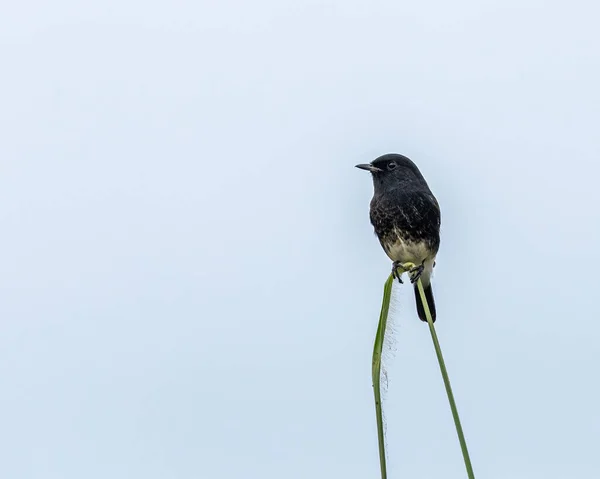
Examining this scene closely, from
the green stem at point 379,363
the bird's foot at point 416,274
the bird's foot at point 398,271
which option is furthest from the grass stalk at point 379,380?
the bird's foot at point 416,274

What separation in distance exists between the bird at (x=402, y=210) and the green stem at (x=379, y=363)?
5.13 meters

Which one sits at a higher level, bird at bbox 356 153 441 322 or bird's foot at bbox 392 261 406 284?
bird at bbox 356 153 441 322

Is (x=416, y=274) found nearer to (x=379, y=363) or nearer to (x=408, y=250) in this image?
(x=408, y=250)

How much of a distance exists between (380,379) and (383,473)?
0.45 m

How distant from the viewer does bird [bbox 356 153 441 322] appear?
890 cm

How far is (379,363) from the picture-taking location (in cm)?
344

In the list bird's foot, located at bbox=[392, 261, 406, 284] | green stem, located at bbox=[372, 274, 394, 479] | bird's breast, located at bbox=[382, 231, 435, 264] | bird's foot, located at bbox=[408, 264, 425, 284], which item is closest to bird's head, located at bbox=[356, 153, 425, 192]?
bird's breast, located at bbox=[382, 231, 435, 264]

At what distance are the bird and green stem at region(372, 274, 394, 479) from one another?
16.8ft

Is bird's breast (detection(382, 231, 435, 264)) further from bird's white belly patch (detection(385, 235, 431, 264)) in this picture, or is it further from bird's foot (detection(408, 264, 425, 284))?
bird's foot (detection(408, 264, 425, 284))

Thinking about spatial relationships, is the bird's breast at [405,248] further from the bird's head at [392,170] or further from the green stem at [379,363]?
the green stem at [379,363]

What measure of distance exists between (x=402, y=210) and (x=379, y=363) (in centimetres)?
553

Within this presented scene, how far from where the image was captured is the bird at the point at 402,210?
890 cm

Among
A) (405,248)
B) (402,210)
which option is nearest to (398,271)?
(402,210)

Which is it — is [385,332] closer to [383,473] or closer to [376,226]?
[383,473]
